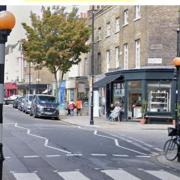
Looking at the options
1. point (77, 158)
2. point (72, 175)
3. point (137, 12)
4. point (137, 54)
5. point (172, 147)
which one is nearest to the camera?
point (72, 175)

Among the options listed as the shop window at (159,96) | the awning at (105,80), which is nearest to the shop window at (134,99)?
the shop window at (159,96)

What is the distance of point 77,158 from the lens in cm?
1698

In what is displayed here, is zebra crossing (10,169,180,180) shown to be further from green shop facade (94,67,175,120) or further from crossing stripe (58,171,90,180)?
green shop facade (94,67,175,120)

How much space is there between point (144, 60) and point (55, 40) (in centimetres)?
1289

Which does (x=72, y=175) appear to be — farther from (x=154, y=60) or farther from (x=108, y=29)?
(x=108, y=29)

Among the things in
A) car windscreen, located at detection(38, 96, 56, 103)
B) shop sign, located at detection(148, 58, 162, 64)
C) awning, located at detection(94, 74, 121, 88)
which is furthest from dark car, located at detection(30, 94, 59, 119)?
shop sign, located at detection(148, 58, 162, 64)

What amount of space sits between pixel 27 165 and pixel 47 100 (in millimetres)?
27851

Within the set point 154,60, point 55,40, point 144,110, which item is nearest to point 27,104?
point 55,40

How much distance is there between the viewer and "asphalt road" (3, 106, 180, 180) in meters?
13.8

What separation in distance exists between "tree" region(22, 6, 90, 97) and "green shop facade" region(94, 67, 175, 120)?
7.97 meters

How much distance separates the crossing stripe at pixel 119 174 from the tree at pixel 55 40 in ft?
105

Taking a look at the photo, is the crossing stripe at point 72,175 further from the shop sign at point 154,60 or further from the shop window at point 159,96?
the shop window at point 159,96

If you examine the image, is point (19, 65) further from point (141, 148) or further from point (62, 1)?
point (62, 1)

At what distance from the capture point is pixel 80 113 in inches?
1885
